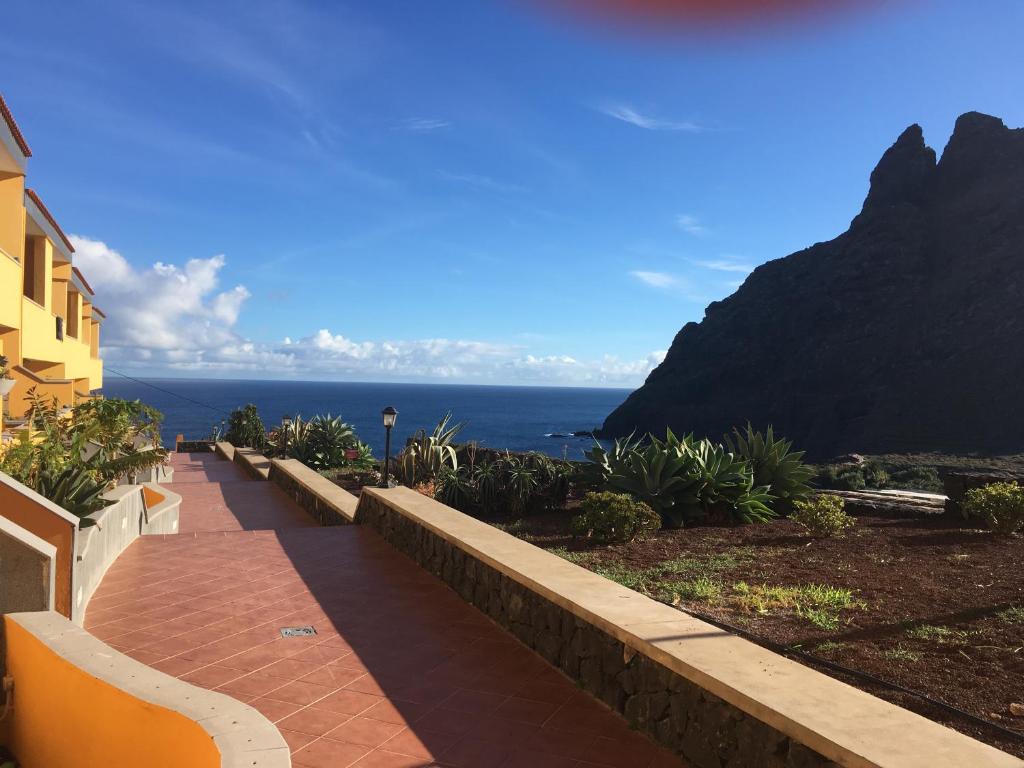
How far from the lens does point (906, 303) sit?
73.2m

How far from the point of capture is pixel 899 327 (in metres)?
72.6

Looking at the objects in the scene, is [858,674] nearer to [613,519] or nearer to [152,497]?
[613,519]

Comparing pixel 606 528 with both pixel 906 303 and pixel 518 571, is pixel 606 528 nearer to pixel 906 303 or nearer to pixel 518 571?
pixel 518 571

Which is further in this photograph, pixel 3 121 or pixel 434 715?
pixel 3 121

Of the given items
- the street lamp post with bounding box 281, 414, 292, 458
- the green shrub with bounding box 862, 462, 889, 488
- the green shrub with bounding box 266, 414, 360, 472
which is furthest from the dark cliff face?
the street lamp post with bounding box 281, 414, 292, 458

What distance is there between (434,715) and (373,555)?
3897 mm

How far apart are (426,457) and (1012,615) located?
1071 cm

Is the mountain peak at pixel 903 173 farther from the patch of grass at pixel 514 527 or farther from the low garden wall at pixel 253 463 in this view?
the patch of grass at pixel 514 527

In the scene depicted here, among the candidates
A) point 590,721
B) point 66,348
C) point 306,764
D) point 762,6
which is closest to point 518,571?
point 590,721

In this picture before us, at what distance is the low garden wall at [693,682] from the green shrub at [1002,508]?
558cm

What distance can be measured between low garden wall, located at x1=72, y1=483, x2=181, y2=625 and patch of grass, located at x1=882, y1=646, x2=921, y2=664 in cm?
518

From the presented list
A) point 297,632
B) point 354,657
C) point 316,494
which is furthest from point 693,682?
point 316,494

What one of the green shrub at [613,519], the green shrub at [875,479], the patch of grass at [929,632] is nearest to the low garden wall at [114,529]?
the green shrub at [613,519]

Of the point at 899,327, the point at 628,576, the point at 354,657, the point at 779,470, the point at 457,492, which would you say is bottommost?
the point at 354,657
